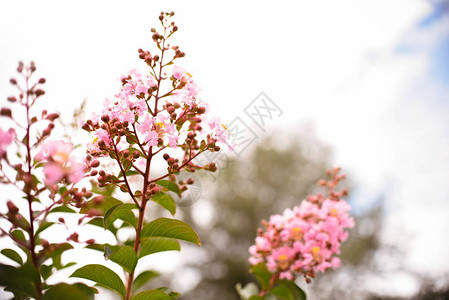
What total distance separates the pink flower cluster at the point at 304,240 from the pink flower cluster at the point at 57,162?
4.02ft

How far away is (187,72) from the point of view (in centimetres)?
131

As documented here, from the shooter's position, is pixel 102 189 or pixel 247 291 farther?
pixel 247 291

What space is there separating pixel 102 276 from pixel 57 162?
489mm

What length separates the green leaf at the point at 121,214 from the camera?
1083 mm

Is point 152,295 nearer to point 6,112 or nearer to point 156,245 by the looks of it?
point 156,245

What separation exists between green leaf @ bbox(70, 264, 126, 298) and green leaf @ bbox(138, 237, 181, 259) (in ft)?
0.36

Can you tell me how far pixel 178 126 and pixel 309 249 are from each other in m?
0.95

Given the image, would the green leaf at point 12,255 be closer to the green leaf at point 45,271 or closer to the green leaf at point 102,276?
the green leaf at point 45,271

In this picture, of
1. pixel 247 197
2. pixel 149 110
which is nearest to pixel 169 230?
pixel 149 110

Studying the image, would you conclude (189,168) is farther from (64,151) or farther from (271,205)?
(271,205)

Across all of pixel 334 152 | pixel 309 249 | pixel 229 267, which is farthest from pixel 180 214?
pixel 309 249

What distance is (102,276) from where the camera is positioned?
1.14m

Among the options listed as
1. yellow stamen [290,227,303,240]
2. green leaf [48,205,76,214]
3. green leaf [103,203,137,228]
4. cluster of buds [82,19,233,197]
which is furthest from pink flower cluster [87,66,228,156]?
yellow stamen [290,227,303,240]

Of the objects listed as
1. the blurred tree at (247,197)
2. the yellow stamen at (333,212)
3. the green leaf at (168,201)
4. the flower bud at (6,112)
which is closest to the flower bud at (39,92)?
the flower bud at (6,112)
